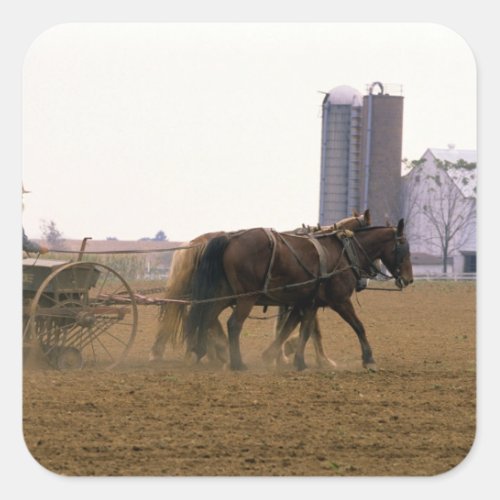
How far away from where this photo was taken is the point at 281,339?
1603 centimetres

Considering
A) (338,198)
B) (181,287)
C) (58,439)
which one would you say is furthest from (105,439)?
(338,198)

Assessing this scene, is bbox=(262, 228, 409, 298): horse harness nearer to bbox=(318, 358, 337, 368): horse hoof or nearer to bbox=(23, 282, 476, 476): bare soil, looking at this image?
bbox=(318, 358, 337, 368): horse hoof

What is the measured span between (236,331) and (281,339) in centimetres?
85

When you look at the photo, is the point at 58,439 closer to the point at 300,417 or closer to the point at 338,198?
the point at 300,417

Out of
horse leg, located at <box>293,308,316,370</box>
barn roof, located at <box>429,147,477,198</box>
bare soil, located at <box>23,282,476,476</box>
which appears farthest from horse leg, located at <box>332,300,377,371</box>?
barn roof, located at <box>429,147,477,198</box>

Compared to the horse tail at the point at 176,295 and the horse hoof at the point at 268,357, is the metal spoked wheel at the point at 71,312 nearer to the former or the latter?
the horse tail at the point at 176,295

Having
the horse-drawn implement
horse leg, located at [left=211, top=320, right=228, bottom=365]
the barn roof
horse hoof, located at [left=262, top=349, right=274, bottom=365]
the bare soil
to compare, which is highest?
the barn roof

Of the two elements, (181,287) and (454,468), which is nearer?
(454,468)

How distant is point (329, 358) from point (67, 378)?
10.7ft

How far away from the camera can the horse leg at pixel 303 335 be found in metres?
15.7

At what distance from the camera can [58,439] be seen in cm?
1332

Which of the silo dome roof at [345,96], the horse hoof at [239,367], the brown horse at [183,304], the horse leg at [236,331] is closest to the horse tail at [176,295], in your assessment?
the brown horse at [183,304]

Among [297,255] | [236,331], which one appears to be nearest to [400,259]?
[297,255]

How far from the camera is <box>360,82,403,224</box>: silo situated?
17109 millimetres
